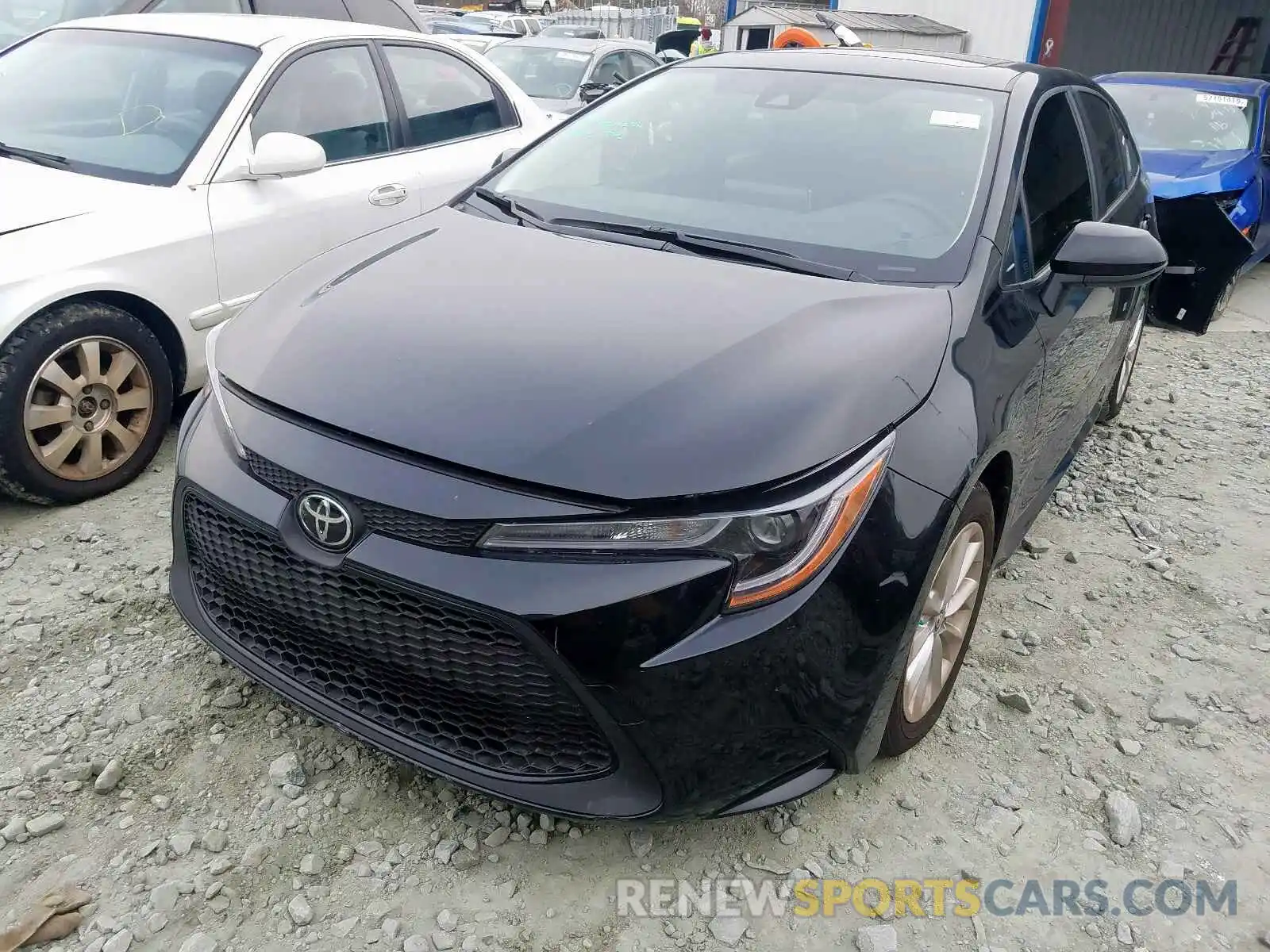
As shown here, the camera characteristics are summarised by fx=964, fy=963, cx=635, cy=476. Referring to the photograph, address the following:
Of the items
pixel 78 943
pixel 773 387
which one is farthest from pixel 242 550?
pixel 773 387

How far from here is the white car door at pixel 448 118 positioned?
4324mm

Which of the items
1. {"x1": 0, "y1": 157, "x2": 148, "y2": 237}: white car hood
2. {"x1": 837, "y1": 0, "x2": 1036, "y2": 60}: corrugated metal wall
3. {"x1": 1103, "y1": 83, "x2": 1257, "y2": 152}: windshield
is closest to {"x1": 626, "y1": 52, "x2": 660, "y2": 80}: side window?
{"x1": 1103, "y1": 83, "x2": 1257, "y2": 152}: windshield

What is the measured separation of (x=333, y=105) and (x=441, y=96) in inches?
26.5

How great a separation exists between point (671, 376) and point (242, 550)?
95 centimetres

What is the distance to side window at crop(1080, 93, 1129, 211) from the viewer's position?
10.8ft

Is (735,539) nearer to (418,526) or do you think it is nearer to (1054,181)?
(418,526)

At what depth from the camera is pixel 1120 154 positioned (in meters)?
3.72

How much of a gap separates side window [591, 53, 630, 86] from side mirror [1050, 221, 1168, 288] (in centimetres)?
815

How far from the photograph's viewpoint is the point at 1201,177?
615 cm

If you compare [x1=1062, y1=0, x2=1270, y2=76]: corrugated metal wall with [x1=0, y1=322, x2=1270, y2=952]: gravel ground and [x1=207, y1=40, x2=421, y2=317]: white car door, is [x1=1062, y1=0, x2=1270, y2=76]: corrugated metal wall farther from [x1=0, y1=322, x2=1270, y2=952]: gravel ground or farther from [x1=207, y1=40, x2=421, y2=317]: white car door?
[x1=0, y1=322, x2=1270, y2=952]: gravel ground

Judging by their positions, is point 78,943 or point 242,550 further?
point 242,550

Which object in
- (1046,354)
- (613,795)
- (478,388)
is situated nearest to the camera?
(613,795)

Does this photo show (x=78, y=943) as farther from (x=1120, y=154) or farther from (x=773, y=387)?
(x=1120, y=154)

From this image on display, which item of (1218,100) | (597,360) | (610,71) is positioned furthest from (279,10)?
(1218,100)
